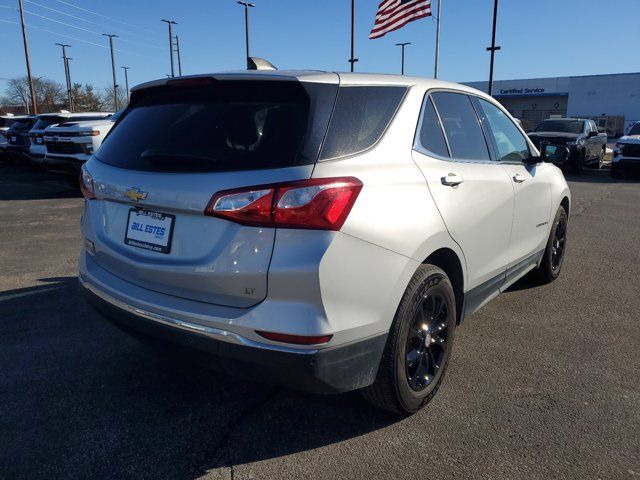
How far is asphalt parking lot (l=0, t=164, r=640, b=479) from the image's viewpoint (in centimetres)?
243

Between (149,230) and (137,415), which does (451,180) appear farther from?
(137,415)

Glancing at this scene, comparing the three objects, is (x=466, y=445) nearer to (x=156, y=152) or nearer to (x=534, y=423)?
(x=534, y=423)

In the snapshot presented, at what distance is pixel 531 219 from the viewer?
418cm

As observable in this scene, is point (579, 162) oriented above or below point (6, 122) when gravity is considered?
below

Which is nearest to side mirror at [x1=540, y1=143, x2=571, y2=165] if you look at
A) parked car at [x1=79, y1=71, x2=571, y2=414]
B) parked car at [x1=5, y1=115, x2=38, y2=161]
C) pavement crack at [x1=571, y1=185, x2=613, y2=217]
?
parked car at [x1=79, y1=71, x2=571, y2=414]

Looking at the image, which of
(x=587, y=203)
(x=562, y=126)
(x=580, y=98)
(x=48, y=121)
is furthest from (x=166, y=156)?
(x=580, y=98)

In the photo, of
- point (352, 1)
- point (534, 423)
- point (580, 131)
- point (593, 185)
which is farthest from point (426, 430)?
point (352, 1)

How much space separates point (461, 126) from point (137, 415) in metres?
2.65

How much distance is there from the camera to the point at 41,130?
14.0m

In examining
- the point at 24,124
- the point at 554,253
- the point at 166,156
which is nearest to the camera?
the point at 166,156

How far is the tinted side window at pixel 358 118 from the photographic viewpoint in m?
2.30

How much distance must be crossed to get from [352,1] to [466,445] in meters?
23.4

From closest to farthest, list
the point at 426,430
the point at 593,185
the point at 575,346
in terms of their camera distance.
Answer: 1. the point at 426,430
2. the point at 575,346
3. the point at 593,185

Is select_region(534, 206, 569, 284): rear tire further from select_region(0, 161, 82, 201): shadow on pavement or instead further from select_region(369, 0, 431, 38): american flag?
select_region(369, 0, 431, 38): american flag
